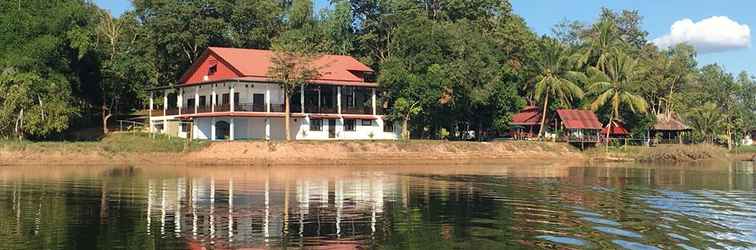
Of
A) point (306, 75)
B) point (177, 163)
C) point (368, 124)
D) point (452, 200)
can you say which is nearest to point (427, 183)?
point (452, 200)

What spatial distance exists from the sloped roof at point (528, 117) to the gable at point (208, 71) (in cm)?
2956

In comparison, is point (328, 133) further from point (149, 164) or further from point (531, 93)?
point (531, 93)

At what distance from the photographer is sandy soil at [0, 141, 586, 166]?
51278 millimetres

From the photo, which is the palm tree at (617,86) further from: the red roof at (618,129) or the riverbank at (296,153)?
the riverbank at (296,153)

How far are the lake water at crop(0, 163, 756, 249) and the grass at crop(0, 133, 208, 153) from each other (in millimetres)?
9637

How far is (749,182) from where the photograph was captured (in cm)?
4231

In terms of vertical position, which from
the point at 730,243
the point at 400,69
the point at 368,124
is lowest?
the point at 730,243

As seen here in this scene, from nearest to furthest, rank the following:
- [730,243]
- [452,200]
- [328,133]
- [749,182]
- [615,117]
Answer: [730,243]
[452,200]
[749,182]
[328,133]
[615,117]

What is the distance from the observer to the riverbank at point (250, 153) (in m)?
51.0

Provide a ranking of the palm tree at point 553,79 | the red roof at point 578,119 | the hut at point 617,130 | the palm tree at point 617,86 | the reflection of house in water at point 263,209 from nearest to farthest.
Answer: the reflection of house in water at point 263,209 < the palm tree at point 553,79 < the red roof at point 578,119 < the palm tree at point 617,86 < the hut at point 617,130

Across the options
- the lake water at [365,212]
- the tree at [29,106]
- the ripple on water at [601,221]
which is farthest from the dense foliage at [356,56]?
the ripple on water at [601,221]

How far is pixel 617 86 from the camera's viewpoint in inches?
2985

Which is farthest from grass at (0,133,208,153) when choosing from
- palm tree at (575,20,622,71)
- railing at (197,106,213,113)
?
palm tree at (575,20,622,71)

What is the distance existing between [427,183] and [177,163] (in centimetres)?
2192
